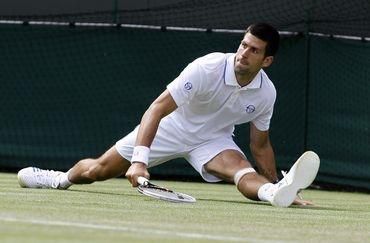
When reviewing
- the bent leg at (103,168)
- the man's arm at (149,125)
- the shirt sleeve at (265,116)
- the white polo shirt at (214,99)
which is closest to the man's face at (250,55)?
the white polo shirt at (214,99)

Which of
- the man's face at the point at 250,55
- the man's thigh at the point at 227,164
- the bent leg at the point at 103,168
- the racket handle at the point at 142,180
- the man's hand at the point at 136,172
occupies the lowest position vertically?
the bent leg at the point at 103,168

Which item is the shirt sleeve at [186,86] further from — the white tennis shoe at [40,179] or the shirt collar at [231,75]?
the white tennis shoe at [40,179]

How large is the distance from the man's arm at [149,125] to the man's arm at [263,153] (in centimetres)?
91

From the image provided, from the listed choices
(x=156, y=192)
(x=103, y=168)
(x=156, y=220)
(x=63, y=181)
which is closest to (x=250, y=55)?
(x=156, y=192)

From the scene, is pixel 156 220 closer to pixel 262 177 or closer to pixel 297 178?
pixel 297 178

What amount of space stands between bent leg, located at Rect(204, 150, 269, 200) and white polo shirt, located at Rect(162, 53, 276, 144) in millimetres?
219

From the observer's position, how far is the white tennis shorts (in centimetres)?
907

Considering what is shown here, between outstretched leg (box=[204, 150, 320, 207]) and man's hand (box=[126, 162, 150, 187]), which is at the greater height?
man's hand (box=[126, 162, 150, 187])

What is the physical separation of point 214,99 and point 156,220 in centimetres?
230

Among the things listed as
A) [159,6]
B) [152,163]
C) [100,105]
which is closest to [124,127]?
[100,105]

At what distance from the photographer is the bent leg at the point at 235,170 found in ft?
28.2

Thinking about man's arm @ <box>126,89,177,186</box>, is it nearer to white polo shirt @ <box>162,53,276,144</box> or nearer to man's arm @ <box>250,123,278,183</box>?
white polo shirt @ <box>162,53,276,144</box>

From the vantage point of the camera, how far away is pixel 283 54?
13617mm

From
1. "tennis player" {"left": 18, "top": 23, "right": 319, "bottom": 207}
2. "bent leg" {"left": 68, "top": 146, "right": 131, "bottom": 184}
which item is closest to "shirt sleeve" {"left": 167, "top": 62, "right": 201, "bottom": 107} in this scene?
"tennis player" {"left": 18, "top": 23, "right": 319, "bottom": 207}
